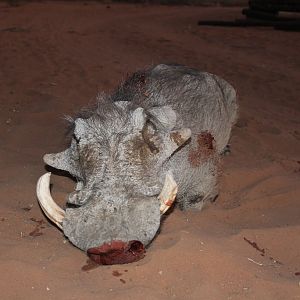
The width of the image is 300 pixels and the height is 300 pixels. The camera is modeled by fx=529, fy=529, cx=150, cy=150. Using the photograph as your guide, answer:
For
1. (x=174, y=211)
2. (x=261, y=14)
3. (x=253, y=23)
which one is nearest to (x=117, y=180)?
(x=174, y=211)

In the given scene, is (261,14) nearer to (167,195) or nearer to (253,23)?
(253,23)

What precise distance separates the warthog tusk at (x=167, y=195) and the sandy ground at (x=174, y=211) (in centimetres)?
31

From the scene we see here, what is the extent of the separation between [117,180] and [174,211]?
976 mm

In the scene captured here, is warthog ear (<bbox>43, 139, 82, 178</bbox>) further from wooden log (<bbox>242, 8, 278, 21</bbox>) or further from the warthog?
wooden log (<bbox>242, 8, 278, 21</bbox>)

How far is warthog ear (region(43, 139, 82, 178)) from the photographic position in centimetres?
323

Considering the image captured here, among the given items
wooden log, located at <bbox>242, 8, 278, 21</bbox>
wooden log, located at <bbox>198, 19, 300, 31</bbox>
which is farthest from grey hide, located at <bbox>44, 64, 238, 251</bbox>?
wooden log, located at <bbox>242, 8, 278, 21</bbox>

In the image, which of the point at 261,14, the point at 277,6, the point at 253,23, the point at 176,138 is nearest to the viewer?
the point at 176,138

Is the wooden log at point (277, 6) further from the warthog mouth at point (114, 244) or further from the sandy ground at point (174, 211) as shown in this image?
the warthog mouth at point (114, 244)

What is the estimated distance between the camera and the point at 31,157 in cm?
438

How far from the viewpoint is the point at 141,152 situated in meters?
2.90

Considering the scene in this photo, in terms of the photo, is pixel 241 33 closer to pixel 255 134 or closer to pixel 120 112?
pixel 255 134

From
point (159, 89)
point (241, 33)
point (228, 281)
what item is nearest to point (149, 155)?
point (228, 281)

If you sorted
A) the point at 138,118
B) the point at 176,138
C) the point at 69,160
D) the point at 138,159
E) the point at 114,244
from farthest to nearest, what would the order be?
the point at 69,160, the point at 176,138, the point at 138,118, the point at 138,159, the point at 114,244

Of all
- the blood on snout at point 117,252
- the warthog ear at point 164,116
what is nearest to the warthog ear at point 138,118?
the warthog ear at point 164,116
